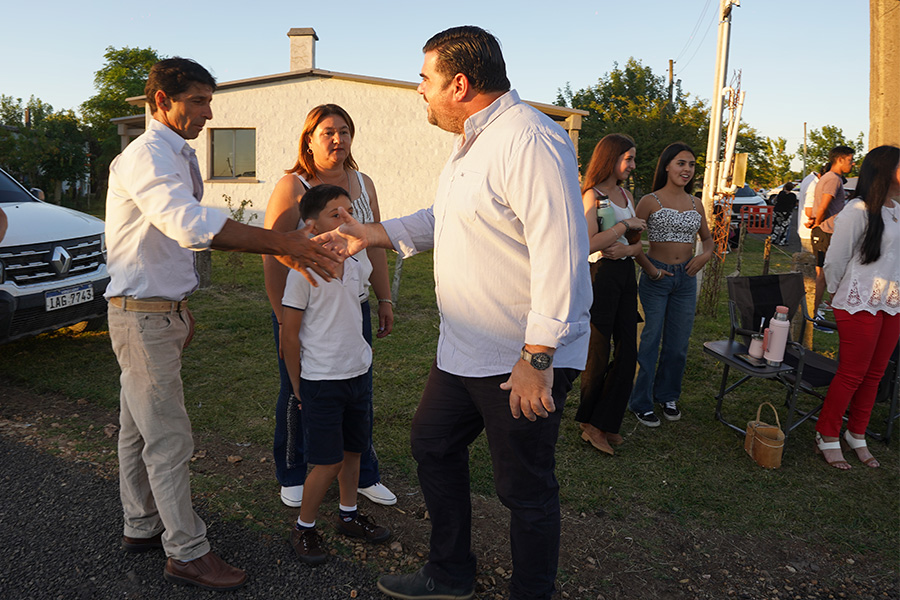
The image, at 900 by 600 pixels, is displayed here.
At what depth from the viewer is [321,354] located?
9.46 ft

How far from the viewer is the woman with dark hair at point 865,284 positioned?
13.6 feet

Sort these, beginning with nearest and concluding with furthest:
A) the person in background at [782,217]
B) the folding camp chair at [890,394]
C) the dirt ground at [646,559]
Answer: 1. the dirt ground at [646,559]
2. the folding camp chair at [890,394]
3. the person in background at [782,217]

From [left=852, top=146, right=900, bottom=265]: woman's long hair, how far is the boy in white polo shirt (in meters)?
3.35

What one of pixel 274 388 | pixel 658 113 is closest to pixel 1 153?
pixel 658 113

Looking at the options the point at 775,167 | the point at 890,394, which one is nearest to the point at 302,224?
the point at 890,394

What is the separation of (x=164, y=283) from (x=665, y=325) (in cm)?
378

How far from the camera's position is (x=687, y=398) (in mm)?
5559

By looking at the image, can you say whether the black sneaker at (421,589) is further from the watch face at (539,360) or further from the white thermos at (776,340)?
the white thermos at (776,340)

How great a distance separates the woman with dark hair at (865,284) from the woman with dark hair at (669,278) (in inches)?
38.2

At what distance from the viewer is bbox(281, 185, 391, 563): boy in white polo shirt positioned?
9.45ft

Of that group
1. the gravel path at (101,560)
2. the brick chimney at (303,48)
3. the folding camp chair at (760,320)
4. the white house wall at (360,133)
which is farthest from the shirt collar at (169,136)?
the brick chimney at (303,48)

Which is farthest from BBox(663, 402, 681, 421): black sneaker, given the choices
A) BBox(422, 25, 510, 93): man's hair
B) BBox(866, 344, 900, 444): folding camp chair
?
BBox(422, 25, 510, 93): man's hair

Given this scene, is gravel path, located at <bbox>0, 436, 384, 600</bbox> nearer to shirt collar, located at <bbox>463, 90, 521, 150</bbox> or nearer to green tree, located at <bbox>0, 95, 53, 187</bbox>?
shirt collar, located at <bbox>463, 90, 521, 150</bbox>

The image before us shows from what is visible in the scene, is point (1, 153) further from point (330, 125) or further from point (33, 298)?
point (330, 125)
